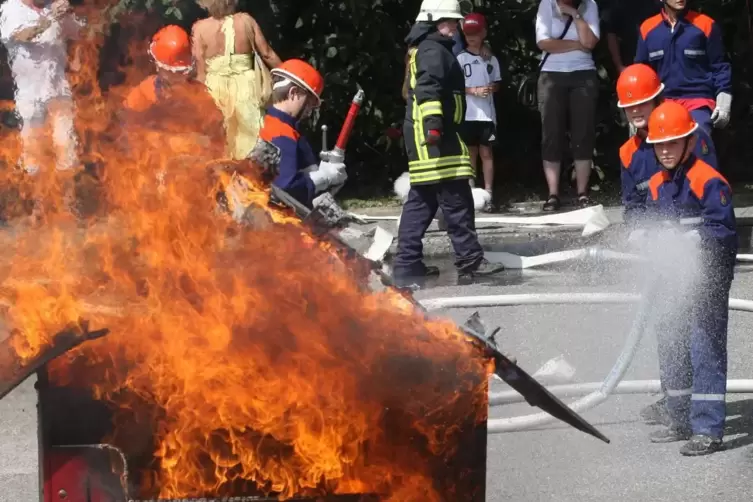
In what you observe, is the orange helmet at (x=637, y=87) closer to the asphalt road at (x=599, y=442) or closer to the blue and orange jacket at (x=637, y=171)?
the blue and orange jacket at (x=637, y=171)

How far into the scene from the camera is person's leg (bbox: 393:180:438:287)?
8508 millimetres

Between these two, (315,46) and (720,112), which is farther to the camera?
(315,46)

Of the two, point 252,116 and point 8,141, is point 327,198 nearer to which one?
point 8,141

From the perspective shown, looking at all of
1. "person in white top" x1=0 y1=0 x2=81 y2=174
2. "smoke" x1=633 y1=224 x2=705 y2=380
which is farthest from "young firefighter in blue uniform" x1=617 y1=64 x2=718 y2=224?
"person in white top" x1=0 y1=0 x2=81 y2=174

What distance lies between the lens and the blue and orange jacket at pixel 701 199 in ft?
17.4

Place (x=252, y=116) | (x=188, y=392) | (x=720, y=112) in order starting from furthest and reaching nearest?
(x=252, y=116) → (x=720, y=112) → (x=188, y=392)

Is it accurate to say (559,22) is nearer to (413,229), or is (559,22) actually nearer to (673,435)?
(413,229)

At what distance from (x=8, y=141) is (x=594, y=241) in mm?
5649

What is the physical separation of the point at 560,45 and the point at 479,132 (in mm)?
1056

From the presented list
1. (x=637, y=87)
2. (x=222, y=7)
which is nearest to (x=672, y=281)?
(x=637, y=87)

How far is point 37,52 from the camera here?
331 inches

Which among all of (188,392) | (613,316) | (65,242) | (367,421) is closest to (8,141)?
(65,242)

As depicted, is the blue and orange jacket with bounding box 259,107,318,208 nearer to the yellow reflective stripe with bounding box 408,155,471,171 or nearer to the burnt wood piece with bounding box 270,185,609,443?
the yellow reflective stripe with bounding box 408,155,471,171

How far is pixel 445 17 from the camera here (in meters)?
8.32
